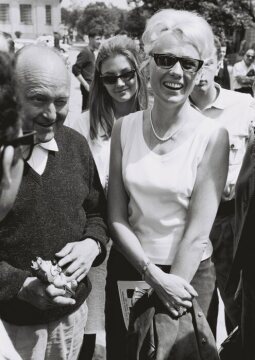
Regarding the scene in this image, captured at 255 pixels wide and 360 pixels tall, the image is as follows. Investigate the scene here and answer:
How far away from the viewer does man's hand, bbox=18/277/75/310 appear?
1897 mm

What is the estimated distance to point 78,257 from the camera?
204 cm

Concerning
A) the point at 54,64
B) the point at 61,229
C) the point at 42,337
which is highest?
the point at 54,64

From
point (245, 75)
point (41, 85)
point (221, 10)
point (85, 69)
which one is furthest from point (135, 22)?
point (41, 85)

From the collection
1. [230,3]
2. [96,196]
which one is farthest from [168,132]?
[230,3]

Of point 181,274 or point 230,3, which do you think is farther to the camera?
point 230,3

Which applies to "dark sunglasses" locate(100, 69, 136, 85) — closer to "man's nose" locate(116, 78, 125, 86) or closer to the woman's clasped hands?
"man's nose" locate(116, 78, 125, 86)

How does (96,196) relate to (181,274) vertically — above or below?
above

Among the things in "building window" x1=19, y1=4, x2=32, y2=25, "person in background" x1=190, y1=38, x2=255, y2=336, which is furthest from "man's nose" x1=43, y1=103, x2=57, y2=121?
"building window" x1=19, y1=4, x2=32, y2=25

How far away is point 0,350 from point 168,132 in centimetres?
125

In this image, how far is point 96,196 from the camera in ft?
7.45

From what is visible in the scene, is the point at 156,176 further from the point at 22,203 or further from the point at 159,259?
the point at 22,203

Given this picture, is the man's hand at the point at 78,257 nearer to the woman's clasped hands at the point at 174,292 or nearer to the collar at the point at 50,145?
the woman's clasped hands at the point at 174,292

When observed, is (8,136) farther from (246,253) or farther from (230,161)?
(230,161)

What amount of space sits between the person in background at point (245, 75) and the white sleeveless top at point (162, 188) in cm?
754
